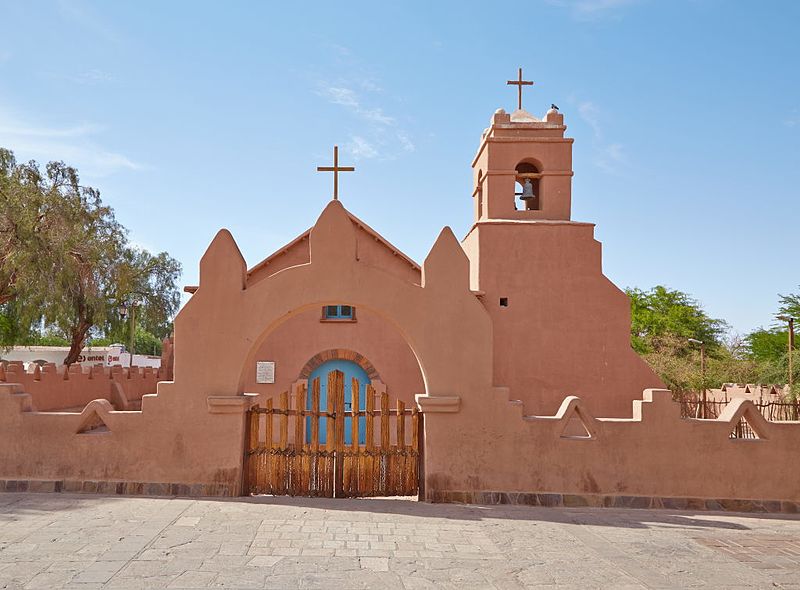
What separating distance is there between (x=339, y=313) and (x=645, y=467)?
1002cm

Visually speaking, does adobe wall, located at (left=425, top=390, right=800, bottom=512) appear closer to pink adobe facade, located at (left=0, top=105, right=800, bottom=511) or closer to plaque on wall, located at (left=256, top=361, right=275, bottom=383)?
pink adobe facade, located at (left=0, top=105, right=800, bottom=511)

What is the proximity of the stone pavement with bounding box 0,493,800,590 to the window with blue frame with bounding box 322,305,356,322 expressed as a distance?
8742 millimetres

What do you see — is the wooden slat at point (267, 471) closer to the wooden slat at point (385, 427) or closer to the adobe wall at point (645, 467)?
the wooden slat at point (385, 427)

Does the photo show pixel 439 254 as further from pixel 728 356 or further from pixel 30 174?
pixel 728 356

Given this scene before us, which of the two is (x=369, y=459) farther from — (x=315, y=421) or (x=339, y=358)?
(x=339, y=358)

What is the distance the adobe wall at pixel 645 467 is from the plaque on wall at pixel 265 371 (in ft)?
29.7

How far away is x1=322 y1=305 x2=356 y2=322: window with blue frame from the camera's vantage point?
17281mm

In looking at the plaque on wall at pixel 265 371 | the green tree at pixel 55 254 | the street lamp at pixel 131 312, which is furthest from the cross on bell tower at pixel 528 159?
the street lamp at pixel 131 312

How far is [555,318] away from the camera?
15.2 m

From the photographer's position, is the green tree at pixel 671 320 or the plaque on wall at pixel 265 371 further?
the green tree at pixel 671 320

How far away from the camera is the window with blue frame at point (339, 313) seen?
1728 cm

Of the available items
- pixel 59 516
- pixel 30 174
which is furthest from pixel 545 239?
pixel 30 174

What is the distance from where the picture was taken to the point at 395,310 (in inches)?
359

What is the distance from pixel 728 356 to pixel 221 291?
32.5 metres
